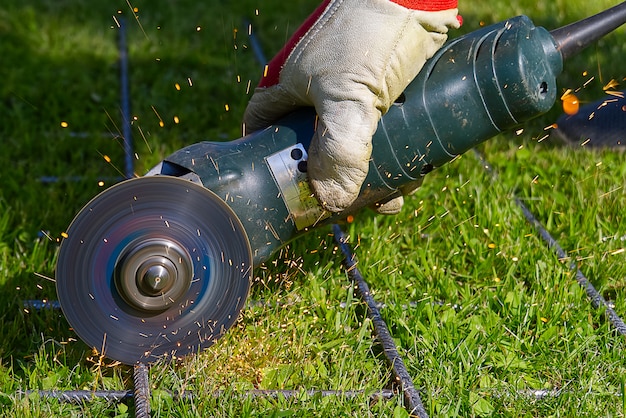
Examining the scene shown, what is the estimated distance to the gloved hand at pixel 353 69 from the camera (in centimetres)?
251

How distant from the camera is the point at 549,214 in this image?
142 inches

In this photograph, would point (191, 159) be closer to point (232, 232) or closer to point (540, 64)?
point (232, 232)

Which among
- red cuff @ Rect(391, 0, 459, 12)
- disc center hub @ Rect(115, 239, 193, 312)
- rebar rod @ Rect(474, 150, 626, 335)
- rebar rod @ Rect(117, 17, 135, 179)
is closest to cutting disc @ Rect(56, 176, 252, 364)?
disc center hub @ Rect(115, 239, 193, 312)

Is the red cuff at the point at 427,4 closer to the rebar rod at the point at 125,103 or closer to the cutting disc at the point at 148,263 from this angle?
the cutting disc at the point at 148,263

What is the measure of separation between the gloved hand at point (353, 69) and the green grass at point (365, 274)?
1.59 feet

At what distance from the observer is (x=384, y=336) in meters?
2.83

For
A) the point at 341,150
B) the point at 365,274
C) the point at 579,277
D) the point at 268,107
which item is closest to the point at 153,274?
the point at 341,150

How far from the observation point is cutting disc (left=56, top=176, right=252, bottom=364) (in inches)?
96.9

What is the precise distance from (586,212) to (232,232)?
5.32 ft

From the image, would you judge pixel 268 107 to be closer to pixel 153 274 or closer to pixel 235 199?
pixel 235 199

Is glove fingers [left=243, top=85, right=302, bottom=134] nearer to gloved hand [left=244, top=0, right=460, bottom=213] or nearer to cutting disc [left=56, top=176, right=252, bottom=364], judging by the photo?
gloved hand [left=244, top=0, right=460, bottom=213]

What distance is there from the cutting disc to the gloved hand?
1.04ft

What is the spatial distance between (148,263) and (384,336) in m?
0.78

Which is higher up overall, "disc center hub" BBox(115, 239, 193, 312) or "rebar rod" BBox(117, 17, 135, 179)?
"disc center hub" BBox(115, 239, 193, 312)
